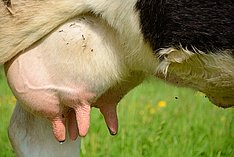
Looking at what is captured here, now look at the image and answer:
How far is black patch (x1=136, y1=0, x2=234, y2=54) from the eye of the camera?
2.91 m

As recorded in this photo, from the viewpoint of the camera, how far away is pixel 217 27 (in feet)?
9.62

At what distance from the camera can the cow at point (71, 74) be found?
320cm

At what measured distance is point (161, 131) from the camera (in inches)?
217

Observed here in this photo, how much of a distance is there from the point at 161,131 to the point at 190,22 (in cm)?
260

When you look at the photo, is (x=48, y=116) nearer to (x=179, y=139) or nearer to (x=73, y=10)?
(x=73, y=10)

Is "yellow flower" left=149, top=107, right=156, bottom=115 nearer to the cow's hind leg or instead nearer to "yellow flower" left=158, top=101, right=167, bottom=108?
"yellow flower" left=158, top=101, right=167, bottom=108

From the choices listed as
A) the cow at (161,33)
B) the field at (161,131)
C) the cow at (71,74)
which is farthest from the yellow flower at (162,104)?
the cow at (161,33)

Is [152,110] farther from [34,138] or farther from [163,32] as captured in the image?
[163,32]

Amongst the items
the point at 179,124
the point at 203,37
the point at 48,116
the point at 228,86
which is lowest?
the point at 179,124

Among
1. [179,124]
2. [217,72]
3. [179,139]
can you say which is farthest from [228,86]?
[179,124]

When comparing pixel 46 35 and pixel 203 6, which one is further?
pixel 46 35

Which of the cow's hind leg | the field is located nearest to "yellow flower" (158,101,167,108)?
the field

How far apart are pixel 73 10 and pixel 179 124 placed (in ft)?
9.26

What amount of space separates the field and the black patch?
1.22 meters
